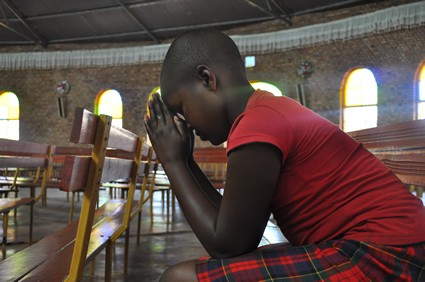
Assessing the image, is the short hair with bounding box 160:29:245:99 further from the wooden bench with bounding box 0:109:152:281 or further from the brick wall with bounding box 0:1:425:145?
the brick wall with bounding box 0:1:425:145

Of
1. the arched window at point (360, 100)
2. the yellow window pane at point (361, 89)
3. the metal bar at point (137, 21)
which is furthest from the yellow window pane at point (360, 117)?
the metal bar at point (137, 21)

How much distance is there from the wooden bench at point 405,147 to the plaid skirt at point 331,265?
0.58m

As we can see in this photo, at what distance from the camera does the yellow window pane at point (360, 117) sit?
10188 mm

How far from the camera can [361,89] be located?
34.1 feet

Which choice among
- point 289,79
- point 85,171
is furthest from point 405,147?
point 289,79

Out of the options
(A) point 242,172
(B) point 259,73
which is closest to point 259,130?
(A) point 242,172

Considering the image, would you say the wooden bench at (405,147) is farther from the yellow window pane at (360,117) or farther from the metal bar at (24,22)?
the metal bar at (24,22)

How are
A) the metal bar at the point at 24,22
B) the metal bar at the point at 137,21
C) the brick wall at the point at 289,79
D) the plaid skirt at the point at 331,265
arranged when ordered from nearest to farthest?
the plaid skirt at the point at 331,265, the brick wall at the point at 289,79, the metal bar at the point at 137,21, the metal bar at the point at 24,22

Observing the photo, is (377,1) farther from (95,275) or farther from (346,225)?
(346,225)

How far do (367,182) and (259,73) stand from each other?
10.8 metres

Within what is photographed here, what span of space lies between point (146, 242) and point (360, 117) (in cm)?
775

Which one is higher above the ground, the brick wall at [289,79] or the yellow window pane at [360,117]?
the brick wall at [289,79]

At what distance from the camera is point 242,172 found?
914 mm

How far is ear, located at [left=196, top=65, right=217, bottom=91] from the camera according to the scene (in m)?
1.09
